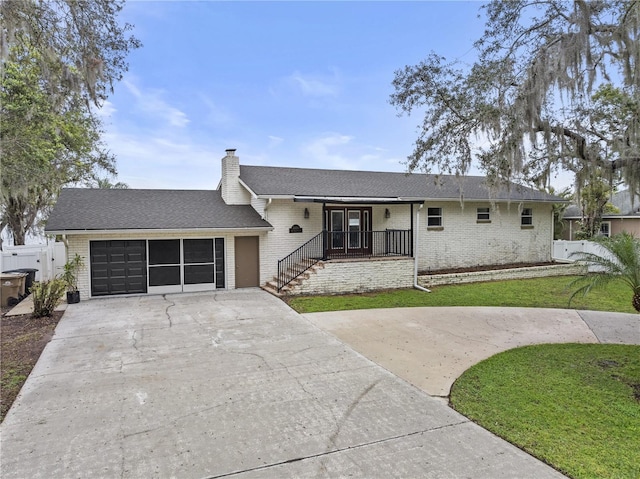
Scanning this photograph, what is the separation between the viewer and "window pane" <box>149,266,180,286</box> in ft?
40.2

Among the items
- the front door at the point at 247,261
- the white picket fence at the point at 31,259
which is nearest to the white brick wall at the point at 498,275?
the front door at the point at 247,261

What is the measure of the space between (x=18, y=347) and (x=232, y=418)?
5314mm

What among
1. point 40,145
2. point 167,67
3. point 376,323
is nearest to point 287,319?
point 376,323

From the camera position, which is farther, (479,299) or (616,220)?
(616,220)

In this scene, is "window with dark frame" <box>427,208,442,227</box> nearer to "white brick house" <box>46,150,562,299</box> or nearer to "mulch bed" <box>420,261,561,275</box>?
"white brick house" <box>46,150,562,299</box>

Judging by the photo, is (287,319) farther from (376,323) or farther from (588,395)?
(588,395)

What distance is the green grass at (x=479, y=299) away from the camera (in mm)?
10578

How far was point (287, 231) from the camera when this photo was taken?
13.6 meters

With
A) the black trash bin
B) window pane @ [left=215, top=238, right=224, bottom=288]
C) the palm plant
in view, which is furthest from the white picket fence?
the palm plant

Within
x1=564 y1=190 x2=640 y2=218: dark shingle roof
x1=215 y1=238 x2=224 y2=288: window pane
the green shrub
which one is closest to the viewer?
the green shrub

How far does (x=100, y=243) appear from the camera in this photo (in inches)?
458

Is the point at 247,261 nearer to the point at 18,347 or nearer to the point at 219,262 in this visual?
the point at 219,262

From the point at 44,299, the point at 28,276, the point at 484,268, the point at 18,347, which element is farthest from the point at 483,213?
the point at 28,276

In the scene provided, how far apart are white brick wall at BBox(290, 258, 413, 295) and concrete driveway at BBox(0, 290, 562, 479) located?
4851 millimetres
